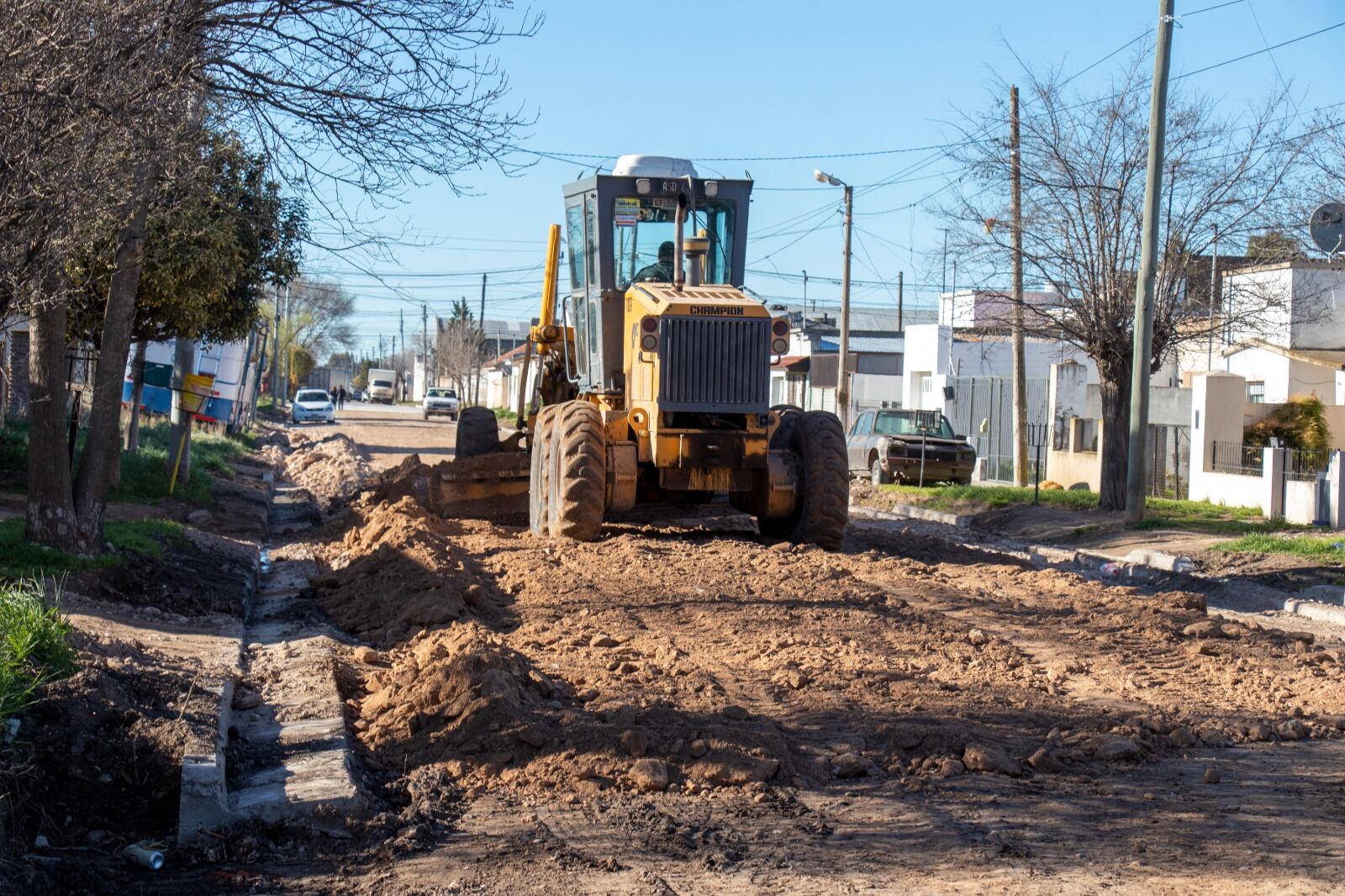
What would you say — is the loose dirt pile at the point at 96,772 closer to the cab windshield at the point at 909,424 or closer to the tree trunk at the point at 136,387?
the tree trunk at the point at 136,387

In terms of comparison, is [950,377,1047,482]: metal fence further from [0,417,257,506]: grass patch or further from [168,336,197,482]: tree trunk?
[168,336,197,482]: tree trunk

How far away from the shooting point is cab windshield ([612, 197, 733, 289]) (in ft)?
49.2

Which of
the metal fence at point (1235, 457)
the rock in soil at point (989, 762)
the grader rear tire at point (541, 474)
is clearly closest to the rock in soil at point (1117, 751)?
the rock in soil at point (989, 762)

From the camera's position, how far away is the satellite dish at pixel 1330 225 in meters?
19.6

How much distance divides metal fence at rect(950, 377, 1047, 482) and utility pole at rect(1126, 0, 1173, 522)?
48.1 feet

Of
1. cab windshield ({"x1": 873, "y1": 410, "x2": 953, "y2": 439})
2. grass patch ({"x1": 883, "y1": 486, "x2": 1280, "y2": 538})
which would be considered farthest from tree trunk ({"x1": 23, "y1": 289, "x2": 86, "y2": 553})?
cab windshield ({"x1": 873, "y1": 410, "x2": 953, "y2": 439})

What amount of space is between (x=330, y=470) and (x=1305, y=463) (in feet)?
59.9

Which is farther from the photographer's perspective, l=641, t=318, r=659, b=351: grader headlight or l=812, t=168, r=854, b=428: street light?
l=812, t=168, r=854, b=428: street light

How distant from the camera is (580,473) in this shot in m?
13.8

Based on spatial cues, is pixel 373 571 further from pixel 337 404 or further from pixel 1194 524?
pixel 337 404

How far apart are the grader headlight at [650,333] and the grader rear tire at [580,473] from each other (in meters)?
0.90

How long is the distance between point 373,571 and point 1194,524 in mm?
→ 12075

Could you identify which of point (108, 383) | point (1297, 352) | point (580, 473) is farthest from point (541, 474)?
point (1297, 352)

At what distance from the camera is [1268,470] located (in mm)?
20797
